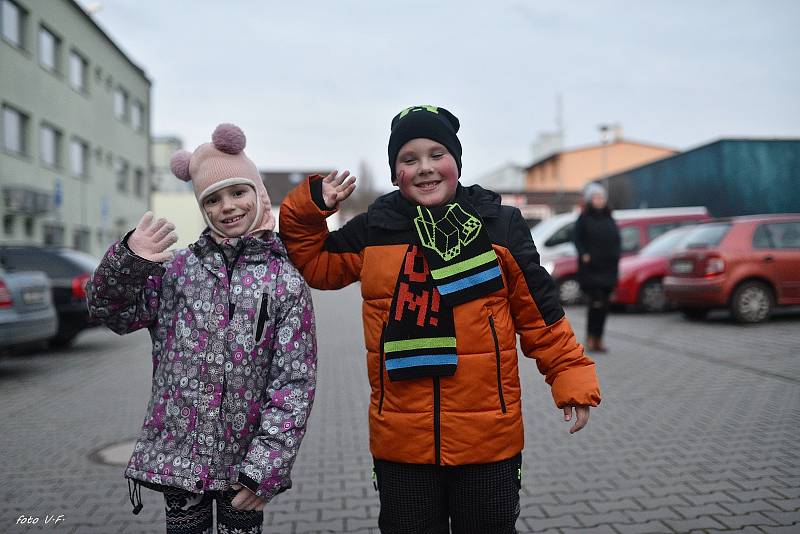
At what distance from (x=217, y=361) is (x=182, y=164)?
74 cm

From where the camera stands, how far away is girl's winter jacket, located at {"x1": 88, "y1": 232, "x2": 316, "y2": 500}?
91.0 inches

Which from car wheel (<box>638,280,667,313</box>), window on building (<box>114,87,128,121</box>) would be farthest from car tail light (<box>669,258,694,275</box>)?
window on building (<box>114,87,128,121</box>)

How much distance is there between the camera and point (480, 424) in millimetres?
2334

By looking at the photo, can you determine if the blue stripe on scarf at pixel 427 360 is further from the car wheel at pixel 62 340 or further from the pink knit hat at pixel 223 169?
the car wheel at pixel 62 340

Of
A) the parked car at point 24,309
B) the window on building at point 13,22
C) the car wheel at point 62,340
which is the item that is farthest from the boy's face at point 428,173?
the window on building at point 13,22

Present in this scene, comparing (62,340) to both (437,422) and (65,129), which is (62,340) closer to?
(437,422)

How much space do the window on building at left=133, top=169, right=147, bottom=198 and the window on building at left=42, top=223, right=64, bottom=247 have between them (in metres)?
10.4

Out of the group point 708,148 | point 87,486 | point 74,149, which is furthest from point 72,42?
point 87,486

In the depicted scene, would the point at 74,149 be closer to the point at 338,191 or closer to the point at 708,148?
the point at 708,148

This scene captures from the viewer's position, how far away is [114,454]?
4.99 meters

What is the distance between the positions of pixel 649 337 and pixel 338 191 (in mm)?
8977

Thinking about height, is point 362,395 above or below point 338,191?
below

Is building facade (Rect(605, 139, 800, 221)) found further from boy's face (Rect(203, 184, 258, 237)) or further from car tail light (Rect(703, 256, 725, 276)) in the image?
boy's face (Rect(203, 184, 258, 237))

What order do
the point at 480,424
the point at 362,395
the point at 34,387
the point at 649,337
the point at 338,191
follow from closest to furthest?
the point at 480,424 < the point at 338,191 < the point at 362,395 < the point at 34,387 < the point at 649,337
